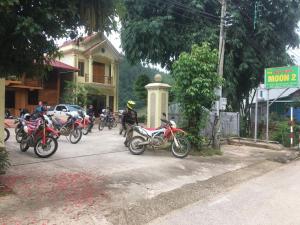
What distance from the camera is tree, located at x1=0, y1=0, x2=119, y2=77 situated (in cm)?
486

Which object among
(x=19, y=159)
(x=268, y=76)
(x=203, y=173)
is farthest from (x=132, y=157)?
(x=268, y=76)

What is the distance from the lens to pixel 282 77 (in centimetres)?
1494

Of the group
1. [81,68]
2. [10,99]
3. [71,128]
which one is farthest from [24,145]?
[81,68]

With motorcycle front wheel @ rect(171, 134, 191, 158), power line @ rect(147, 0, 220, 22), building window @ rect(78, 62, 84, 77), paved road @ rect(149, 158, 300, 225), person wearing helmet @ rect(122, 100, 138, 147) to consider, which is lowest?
paved road @ rect(149, 158, 300, 225)

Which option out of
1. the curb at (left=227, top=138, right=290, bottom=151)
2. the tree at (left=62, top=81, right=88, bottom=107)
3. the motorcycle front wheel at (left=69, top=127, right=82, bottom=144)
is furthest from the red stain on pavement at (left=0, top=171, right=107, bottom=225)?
the tree at (left=62, top=81, right=88, bottom=107)

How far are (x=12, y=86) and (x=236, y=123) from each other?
16.4 m

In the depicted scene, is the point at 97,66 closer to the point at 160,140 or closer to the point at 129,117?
the point at 129,117

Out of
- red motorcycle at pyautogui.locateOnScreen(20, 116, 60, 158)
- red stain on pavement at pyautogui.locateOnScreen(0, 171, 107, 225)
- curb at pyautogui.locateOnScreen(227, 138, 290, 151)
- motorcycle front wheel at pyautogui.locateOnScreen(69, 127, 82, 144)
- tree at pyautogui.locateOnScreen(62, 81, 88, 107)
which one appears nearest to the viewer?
red stain on pavement at pyautogui.locateOnScreen(0, 171, 107, 225)

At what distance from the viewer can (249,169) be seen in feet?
31.3

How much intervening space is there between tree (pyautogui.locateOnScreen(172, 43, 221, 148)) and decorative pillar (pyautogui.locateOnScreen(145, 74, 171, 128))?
0.97 metres

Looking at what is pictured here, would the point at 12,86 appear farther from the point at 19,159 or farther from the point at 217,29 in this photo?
the point at 19,159

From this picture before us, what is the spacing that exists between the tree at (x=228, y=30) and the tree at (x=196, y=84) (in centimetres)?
725

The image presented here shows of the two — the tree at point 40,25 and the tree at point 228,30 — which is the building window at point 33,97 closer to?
the tree at point 228,30

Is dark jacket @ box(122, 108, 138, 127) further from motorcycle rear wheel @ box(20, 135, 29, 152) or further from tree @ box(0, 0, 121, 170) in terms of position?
tree @ box(0, 0, 121, 170)
